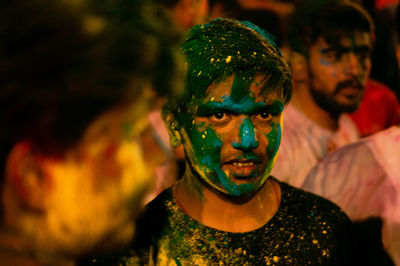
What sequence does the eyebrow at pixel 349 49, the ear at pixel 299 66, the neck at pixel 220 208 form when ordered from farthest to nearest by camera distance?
the ear at pixel 299 66 < the eyebrow at pixel 349 49 < the neck at pixel 220 208

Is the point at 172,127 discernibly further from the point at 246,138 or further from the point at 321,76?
the point at 321,76

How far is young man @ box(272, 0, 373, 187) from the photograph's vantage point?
1.94 m

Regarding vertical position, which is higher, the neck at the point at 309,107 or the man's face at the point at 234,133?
the man's face at the point at 234,133

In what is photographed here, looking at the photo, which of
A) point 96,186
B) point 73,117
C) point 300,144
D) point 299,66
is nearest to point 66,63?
point 73,117

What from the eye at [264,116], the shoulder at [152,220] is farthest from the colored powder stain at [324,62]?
the shoulder at [152,220]

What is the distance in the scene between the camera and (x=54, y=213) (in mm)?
651

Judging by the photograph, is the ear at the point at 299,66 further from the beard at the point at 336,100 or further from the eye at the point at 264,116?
the eye at the point at 264,116

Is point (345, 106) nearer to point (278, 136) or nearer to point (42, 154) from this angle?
point (278, 136)

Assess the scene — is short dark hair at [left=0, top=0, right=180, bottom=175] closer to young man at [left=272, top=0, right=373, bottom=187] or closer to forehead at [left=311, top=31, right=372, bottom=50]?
young man at [left=272, top=0, right=373, bottom=187]

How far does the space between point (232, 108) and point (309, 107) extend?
1.18m

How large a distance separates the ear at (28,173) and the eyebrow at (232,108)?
0.51m

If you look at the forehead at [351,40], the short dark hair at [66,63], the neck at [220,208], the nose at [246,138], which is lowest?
the neck at [220,208]

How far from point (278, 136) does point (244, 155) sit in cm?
12

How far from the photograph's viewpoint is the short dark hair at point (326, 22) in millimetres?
1943
